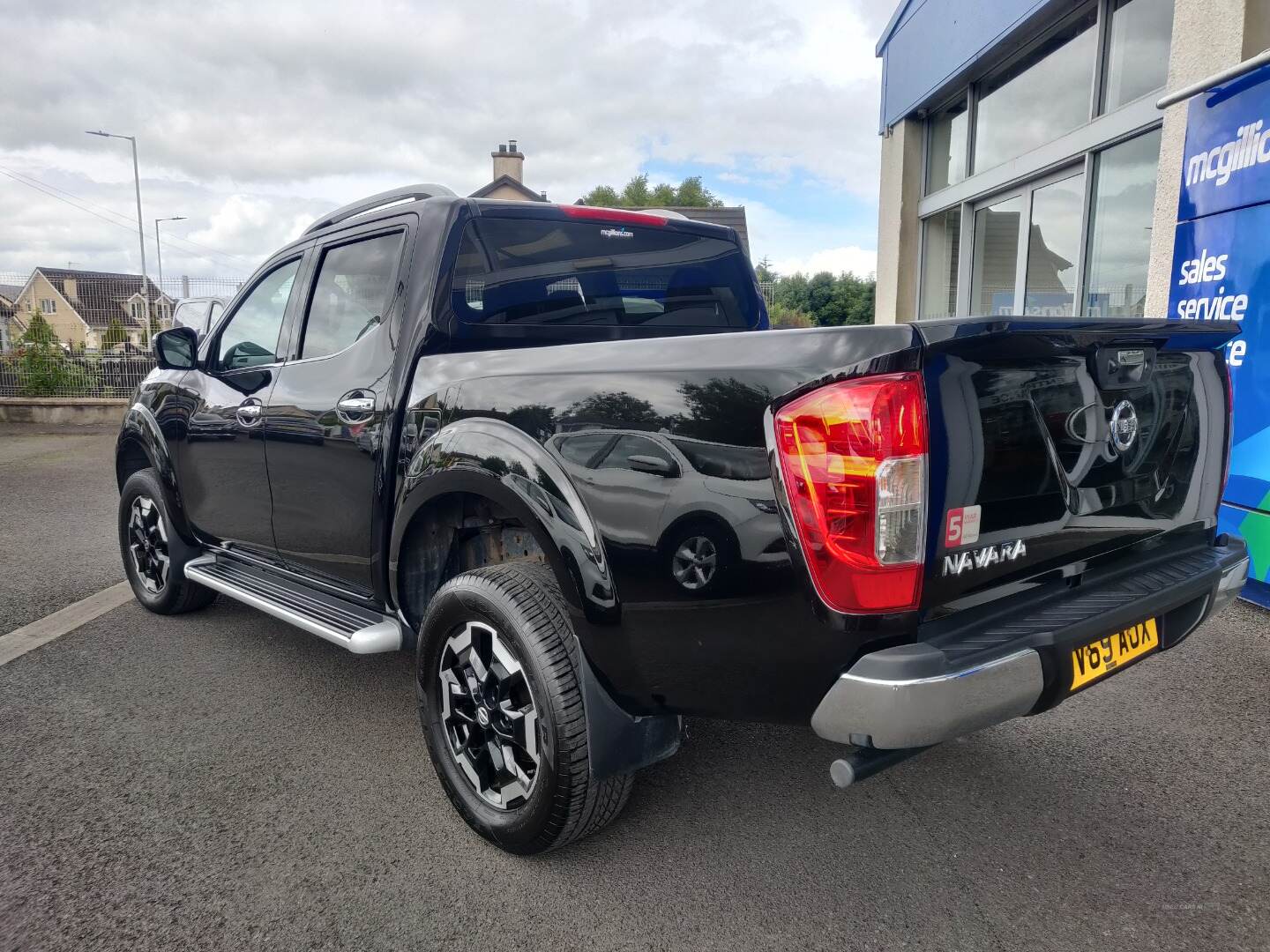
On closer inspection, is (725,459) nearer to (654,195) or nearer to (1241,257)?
(1241,257)

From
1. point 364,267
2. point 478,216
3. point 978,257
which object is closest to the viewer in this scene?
point 478,216

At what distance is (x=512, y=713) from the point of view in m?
2.43

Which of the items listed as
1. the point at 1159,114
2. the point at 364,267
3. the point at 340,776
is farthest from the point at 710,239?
the point at 1159,114

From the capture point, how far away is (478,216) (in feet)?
10.2

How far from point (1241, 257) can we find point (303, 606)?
4.98 m

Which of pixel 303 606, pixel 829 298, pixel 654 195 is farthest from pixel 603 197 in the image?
pixel 303 606

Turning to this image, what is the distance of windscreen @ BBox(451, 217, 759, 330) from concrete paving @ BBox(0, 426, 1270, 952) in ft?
5.40

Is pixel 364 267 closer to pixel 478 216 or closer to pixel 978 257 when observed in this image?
pixel 478 216

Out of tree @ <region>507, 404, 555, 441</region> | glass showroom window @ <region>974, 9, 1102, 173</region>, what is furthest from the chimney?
tree @ <region>507, 404, 555, 441</region>

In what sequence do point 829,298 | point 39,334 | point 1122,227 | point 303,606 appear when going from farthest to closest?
point 829,298
point 39,334
point 1122,227
point 303,606

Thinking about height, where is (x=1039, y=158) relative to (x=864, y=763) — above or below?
above

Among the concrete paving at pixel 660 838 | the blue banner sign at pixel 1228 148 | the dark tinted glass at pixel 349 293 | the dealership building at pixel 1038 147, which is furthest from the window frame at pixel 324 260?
the dealership building at pixel 1038 147

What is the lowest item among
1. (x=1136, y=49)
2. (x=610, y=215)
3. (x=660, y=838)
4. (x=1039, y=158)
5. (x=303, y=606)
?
(x=660, y=838)

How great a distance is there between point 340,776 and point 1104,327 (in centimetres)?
265
